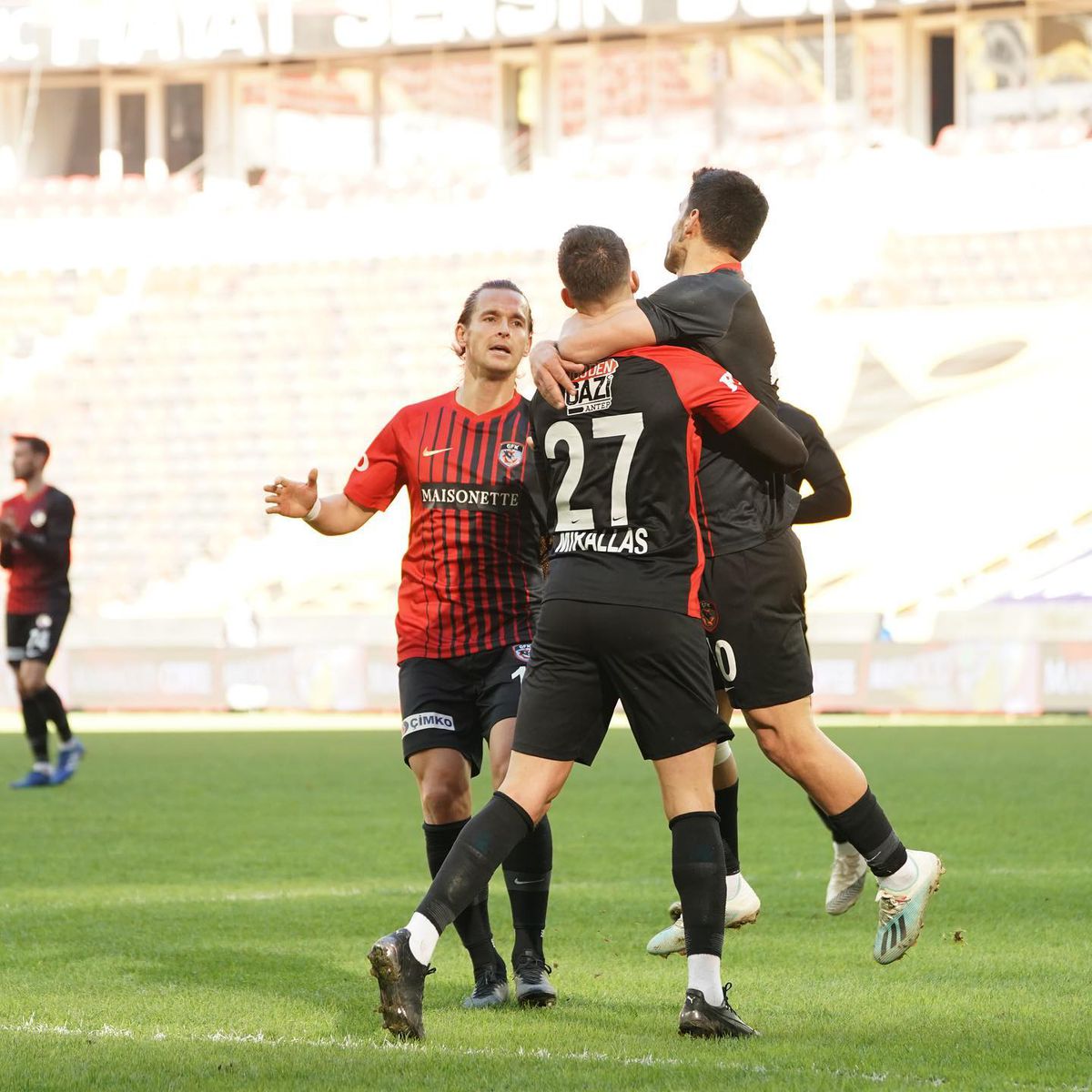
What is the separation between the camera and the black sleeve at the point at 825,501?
6.09 metres

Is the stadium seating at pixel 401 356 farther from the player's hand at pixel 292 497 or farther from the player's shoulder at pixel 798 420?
the player's hand at pixel 292 497

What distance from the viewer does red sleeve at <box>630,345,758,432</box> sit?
15.8 ft

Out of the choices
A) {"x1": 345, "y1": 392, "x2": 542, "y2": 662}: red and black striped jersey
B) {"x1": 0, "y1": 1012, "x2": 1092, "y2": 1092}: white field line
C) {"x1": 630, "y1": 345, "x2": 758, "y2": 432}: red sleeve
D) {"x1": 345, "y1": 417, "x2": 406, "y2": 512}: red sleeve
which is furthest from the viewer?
{"x1": 345, "y1": 417, "x2": 406, "y2": 512}: red sleeve

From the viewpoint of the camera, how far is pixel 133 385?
1196 inches

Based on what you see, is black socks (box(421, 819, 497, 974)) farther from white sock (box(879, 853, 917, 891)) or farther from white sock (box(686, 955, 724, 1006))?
white sock (box(879, 853, 917, 891))

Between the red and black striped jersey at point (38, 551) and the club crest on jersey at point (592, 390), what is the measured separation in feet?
25.0

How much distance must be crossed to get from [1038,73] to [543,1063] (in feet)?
95.7

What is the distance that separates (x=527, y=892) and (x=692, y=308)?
1.70 meters

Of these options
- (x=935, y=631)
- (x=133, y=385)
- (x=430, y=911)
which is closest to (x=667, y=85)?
(x=133, y=385)

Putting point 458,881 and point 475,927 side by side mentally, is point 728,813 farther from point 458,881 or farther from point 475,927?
point 458,881

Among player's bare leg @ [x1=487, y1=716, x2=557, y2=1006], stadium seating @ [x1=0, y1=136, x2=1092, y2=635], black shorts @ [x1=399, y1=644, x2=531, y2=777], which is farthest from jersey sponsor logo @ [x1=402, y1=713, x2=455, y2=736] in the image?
stadium seating @ [x1=0, y1=136, x2=1092, y2=635]

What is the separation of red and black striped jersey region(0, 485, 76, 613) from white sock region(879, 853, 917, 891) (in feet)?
25.6

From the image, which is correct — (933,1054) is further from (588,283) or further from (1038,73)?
(1038,73)

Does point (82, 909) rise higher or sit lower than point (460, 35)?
lower
